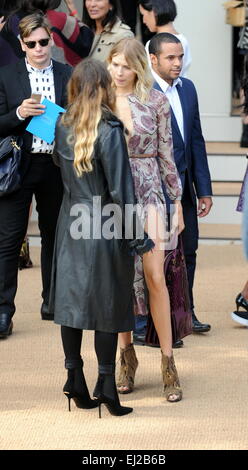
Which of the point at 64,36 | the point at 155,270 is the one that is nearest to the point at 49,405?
the point at 155,270

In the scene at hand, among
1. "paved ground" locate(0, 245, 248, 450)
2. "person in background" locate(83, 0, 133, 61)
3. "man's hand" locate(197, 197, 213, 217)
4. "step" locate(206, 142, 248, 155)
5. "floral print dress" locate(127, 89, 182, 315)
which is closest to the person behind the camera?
"paved ground" locate(0, 245, 248, 450)

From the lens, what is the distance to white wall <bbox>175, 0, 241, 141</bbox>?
11.8 m

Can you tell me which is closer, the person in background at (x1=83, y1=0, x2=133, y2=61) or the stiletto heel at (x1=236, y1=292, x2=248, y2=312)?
the stiletto heel at (x1=236, y1=292, x2=248, y2=312)

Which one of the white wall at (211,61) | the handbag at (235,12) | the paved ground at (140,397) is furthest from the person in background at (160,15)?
the white wall at (211,61)

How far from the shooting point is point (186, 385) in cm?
655

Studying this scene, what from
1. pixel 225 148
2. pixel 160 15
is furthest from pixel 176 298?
pixel 225 148

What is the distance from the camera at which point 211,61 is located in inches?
467

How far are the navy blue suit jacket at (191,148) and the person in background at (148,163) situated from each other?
954mm

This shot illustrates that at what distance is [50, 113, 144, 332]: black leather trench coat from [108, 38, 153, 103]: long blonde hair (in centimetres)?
55

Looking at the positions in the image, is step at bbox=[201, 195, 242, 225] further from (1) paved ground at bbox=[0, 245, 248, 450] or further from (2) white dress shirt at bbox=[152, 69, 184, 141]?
(2) white dress shirt at bbox=[152, 69, 184, 141]

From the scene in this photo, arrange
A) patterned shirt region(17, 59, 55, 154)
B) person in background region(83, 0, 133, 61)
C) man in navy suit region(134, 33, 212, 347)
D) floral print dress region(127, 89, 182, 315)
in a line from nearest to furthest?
floral print dress region(127, 89, 182, 315) → man in navy suit region(134, 33, 212, 347) → patterned shirt region(17, 59, 55, 154) → person in background region(83, 0, 133, 61)

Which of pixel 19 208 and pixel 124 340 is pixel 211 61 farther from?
pixel 124 340

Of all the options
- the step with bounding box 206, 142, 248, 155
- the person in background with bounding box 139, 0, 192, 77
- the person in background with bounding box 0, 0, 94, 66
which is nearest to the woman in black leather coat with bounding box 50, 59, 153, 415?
the person in background with bounding box 139, 0, 192, 77

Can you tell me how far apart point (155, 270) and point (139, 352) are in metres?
1.08
